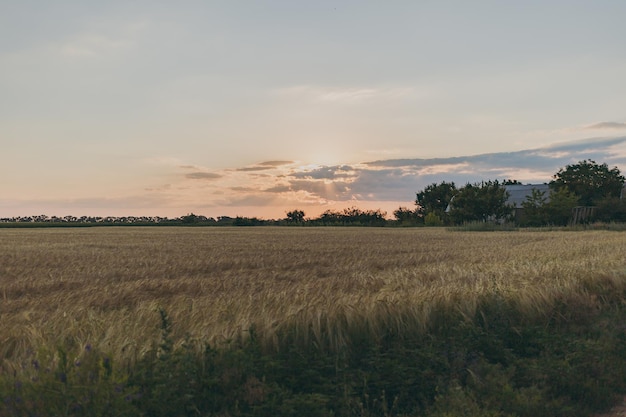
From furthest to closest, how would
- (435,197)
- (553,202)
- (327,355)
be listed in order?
(435,197)
(553,202)
(327,355)

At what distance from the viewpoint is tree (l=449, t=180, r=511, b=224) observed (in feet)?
238

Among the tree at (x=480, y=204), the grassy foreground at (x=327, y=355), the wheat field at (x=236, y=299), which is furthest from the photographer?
the tree at (x=480, y=204)

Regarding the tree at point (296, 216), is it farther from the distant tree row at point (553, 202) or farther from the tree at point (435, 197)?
the tree at point (435, 197)

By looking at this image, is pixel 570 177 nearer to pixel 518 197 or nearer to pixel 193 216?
pixel 518 197

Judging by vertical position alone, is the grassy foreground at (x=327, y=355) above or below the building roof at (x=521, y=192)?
below

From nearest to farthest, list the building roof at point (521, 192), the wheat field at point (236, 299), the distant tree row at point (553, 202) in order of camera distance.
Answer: the wheat field at point (236, 299) < the distant tree row at point (553, 202) < the building roof at point (521, 192)

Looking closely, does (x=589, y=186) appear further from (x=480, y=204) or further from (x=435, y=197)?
(x=435, y=197)

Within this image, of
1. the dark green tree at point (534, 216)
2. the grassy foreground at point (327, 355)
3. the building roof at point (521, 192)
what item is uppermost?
the building roof at point (521, 192)

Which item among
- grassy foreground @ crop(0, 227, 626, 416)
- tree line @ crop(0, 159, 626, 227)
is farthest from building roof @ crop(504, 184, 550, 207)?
grassy foreground @ crop(0, 227, 626, 416)

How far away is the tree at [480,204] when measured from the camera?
72.5 meters

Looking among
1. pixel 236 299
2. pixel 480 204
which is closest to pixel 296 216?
pixel 480 204

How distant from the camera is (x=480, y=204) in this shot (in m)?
72.6

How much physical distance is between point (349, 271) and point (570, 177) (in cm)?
8155

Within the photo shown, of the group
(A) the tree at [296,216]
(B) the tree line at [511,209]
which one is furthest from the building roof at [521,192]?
(A) the tree at [296,216]
